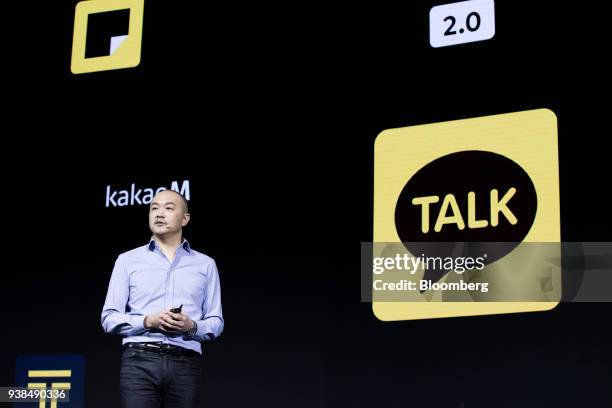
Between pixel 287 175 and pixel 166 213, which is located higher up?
pixel 287 175

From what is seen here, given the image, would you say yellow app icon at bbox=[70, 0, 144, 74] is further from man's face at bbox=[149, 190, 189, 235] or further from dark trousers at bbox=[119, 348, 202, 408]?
dark trousers at bbox=[119, 348, 202, 408]

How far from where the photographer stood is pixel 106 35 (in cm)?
366

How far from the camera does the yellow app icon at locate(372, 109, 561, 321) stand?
2787 millimetres

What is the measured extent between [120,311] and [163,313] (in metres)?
0.20

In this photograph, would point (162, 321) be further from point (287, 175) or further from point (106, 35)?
point (106, 35)

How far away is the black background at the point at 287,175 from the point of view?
9.25 feet

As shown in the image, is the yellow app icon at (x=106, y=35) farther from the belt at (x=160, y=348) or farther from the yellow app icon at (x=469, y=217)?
the belt at (x=160, y=348)

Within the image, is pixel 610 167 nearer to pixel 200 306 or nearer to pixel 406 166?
pixel 406 166

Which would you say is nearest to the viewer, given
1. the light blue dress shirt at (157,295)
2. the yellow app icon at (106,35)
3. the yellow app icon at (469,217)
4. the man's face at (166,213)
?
the light blue dress shirt at (157,295)

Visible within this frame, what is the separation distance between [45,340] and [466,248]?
1.62m

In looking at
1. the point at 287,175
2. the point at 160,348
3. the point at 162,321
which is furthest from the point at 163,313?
the point at 287,175

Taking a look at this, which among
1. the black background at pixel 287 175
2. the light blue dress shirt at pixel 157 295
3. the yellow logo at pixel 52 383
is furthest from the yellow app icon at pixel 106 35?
the light blue dress shirt at pixel 157 295

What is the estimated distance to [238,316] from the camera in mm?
3227

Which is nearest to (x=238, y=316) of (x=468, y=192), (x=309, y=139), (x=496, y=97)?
(x=309, y=139)
